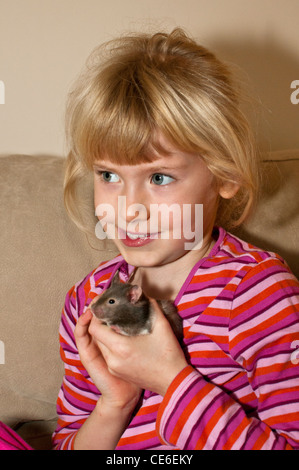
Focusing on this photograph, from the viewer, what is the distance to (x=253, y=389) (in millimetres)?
1042

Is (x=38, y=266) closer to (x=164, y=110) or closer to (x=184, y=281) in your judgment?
(x=184, y=281)

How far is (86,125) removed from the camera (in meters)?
1.10

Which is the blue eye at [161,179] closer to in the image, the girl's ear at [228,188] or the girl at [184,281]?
the girl at [184,281]

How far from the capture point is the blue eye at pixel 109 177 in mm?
1113

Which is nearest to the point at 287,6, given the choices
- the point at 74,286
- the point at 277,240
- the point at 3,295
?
the point at 277,240

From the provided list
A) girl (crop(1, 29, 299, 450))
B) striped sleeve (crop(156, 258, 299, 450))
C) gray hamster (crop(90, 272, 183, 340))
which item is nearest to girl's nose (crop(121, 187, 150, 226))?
girl (crop(1, 29, 299, 450))

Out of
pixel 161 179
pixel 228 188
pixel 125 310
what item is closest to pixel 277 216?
pixel 228 188

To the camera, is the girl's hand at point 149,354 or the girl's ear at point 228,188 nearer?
the girl's hand at point 149,354

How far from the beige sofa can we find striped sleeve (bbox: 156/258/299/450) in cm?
38

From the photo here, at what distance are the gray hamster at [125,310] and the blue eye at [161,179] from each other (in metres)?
0.19

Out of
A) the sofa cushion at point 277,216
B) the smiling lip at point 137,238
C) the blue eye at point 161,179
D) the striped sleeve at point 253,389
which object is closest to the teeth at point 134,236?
the smiling lip at point 137,238
